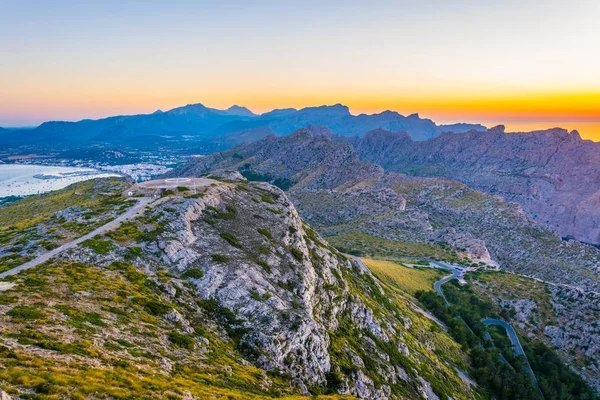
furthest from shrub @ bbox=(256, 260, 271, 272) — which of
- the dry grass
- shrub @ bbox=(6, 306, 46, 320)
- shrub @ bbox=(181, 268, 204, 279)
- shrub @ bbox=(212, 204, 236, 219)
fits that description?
the dry grass

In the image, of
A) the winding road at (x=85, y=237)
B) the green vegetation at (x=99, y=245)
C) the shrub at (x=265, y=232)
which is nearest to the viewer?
the winding road at (x=85, y=237)

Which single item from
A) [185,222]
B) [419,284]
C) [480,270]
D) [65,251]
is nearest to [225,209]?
[185,222]

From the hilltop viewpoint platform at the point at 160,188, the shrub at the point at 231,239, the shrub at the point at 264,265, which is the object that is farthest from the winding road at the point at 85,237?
the shrub at the point at 264,265

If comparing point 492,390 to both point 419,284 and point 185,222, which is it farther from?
point 185,222

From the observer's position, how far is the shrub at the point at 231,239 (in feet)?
216

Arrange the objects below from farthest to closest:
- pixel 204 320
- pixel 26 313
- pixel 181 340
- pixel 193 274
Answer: pixel 193 274 → pixel 204 320 → pixel 181 340 → pixel 26 313

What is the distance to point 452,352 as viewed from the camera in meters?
110

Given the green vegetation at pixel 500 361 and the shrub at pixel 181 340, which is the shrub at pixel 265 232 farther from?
the green vegetation at pixel 500 361

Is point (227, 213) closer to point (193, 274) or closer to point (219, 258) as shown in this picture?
point (219, 258)

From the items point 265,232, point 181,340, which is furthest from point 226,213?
point 181,340

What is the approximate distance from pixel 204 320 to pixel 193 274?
9135 mm

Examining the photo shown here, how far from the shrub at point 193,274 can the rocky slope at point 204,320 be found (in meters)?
0.66

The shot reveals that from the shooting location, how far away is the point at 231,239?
6669 cm

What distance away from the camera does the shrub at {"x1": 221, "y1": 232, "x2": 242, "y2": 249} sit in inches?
2589
